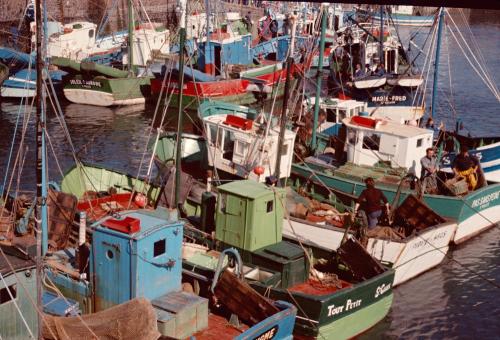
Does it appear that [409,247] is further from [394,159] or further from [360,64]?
[360,64]

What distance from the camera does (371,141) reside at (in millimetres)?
26625

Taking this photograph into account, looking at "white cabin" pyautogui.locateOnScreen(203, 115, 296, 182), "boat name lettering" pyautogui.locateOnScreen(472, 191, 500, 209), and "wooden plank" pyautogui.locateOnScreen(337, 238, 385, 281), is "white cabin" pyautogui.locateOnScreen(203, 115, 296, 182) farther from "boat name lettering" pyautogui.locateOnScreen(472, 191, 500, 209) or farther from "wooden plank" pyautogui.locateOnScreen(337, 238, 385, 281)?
"boat name lettering" pyautogui.locateOnScreen(472, 191, 500, 209)

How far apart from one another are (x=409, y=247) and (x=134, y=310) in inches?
406

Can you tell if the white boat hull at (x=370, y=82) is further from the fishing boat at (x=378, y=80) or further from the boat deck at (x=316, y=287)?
the boat deck at (x=316, y=287)

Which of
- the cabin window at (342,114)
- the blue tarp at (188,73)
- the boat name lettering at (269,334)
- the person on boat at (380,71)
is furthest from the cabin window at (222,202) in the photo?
the blue tarp at (188,73)

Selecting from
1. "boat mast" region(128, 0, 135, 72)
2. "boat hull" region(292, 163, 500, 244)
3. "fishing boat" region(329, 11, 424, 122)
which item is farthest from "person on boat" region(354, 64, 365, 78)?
"boat mast" region(128, 0, 135, 72)

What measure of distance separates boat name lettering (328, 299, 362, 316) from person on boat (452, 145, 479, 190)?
9.73 meters

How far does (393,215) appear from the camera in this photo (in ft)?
76.0

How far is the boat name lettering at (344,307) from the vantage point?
17475 millimetres

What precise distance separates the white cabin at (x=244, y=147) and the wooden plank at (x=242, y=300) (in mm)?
6850

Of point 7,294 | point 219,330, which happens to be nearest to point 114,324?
point 7,294

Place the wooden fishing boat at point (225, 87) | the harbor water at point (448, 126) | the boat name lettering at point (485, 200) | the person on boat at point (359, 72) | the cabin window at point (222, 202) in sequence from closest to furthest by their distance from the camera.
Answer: the cabin window at point (222, 202), the harbor water at point (448, 126), the boat name lettering at point (485, 200), the person on boat at point (359, 72), the wooden fishing boat at point (225, 87)

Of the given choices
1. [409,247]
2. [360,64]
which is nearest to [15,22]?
[360,64]

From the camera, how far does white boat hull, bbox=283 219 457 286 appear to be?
69.2ft
